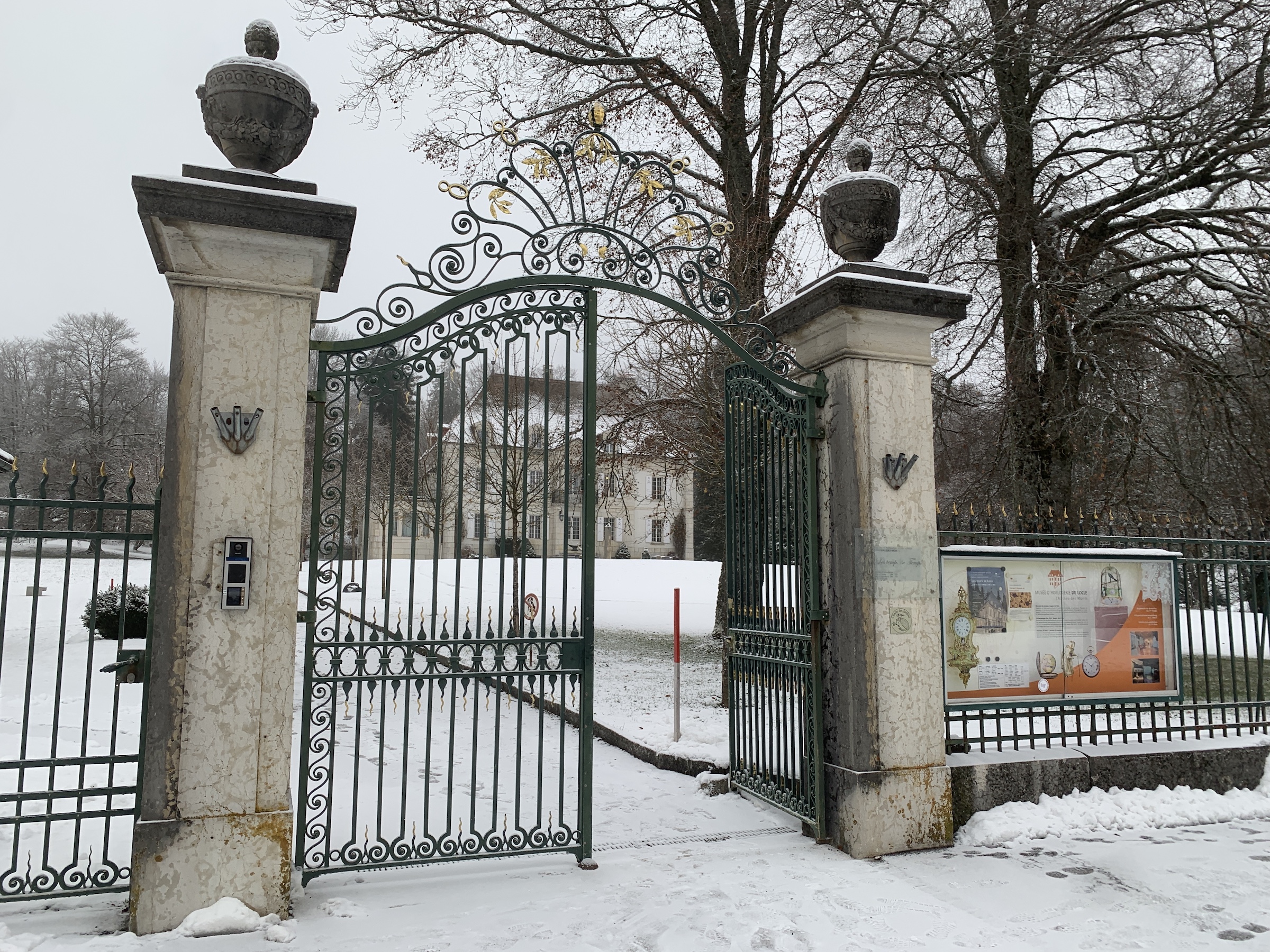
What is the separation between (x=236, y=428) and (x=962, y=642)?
16.1 ft

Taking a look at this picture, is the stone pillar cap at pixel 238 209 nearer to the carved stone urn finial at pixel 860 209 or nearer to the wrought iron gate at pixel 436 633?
the wrought iron gate at pixel 436 633

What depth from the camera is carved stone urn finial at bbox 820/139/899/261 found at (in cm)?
584

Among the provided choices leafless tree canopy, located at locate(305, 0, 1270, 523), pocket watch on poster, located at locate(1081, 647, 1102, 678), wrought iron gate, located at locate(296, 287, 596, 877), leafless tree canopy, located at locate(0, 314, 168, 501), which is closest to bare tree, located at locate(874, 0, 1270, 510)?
leafless tree canopy, located at locate(305, 0, 1270, 523)

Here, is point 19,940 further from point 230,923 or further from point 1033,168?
point 1033,168

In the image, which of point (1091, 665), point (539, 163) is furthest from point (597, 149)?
point (1091, 665)

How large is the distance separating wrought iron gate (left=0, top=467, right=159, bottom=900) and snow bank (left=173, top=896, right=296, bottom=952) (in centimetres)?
57

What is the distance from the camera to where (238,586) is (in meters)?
4.27

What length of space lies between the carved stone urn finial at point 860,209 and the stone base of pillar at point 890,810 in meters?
3.57

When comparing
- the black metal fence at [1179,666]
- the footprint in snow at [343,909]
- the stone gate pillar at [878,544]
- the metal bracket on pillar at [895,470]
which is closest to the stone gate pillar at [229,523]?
the footprint in snow at [343,909]

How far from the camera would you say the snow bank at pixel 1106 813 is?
5469mm

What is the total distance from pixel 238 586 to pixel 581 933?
7.97 ft

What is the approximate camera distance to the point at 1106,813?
18.7ft

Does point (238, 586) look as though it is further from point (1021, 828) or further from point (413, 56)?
point (413, 56)

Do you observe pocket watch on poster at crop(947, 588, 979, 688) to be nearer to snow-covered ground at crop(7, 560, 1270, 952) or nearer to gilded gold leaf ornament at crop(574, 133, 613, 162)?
snow-covered ground at crop(7, 560, 1270, 952)
